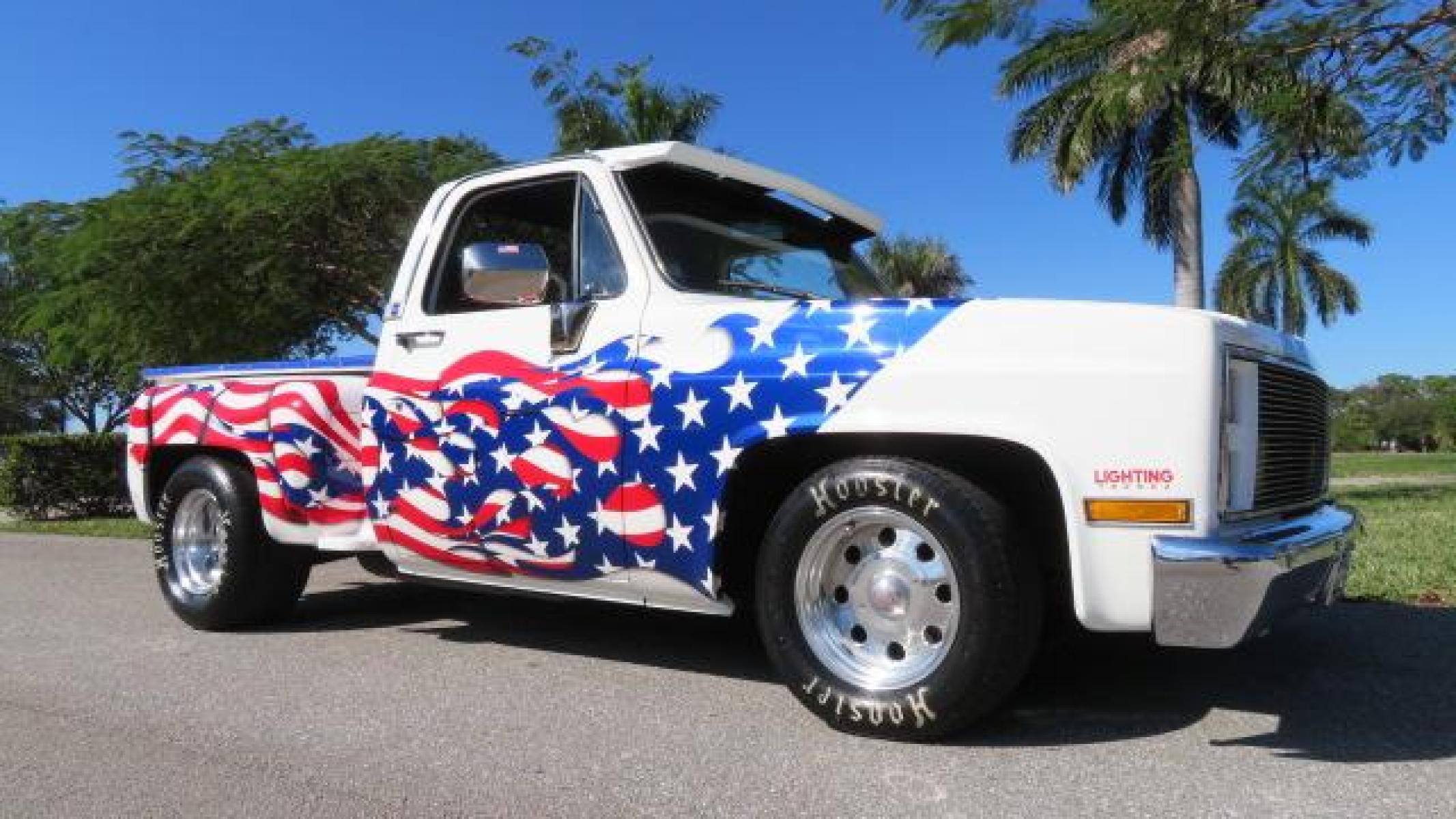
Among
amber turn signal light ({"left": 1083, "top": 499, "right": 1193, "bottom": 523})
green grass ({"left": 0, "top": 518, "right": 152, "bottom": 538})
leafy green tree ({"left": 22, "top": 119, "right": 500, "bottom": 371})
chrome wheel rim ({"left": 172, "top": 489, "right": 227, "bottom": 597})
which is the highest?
leafy green tree ({"left": 22, "top": 119, "right": 500, "bottom": 371})

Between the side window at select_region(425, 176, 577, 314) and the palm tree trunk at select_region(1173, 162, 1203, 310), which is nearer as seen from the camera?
the side window at select_region(425, 176, 577, 314)

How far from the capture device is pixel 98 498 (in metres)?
16.7

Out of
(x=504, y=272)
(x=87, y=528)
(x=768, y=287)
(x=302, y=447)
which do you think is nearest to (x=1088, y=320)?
(x=768, y=287)

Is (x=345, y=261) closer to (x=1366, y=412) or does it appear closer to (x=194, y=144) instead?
(x=194, y=144)

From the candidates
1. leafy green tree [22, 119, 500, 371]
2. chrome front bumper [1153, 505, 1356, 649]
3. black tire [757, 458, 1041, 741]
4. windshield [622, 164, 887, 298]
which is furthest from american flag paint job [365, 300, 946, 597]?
leafy green tree [22, 119, 500, 371]

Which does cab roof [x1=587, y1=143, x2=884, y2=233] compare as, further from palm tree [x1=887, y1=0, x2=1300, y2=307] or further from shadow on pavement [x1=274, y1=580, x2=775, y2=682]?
palm tree [x1=887, y1=0, x2=1300, y2=307]

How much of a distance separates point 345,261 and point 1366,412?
108 meters

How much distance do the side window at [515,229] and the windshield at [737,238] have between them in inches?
15.1

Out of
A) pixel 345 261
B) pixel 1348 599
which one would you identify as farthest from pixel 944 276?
pixel 1348 599

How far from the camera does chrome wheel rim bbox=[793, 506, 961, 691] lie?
3.34 m

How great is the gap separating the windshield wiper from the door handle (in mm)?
1210

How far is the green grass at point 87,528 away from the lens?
40.9ft

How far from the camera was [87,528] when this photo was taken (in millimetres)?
13758

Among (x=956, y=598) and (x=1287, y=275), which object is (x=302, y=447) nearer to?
(x=956, y=598)
